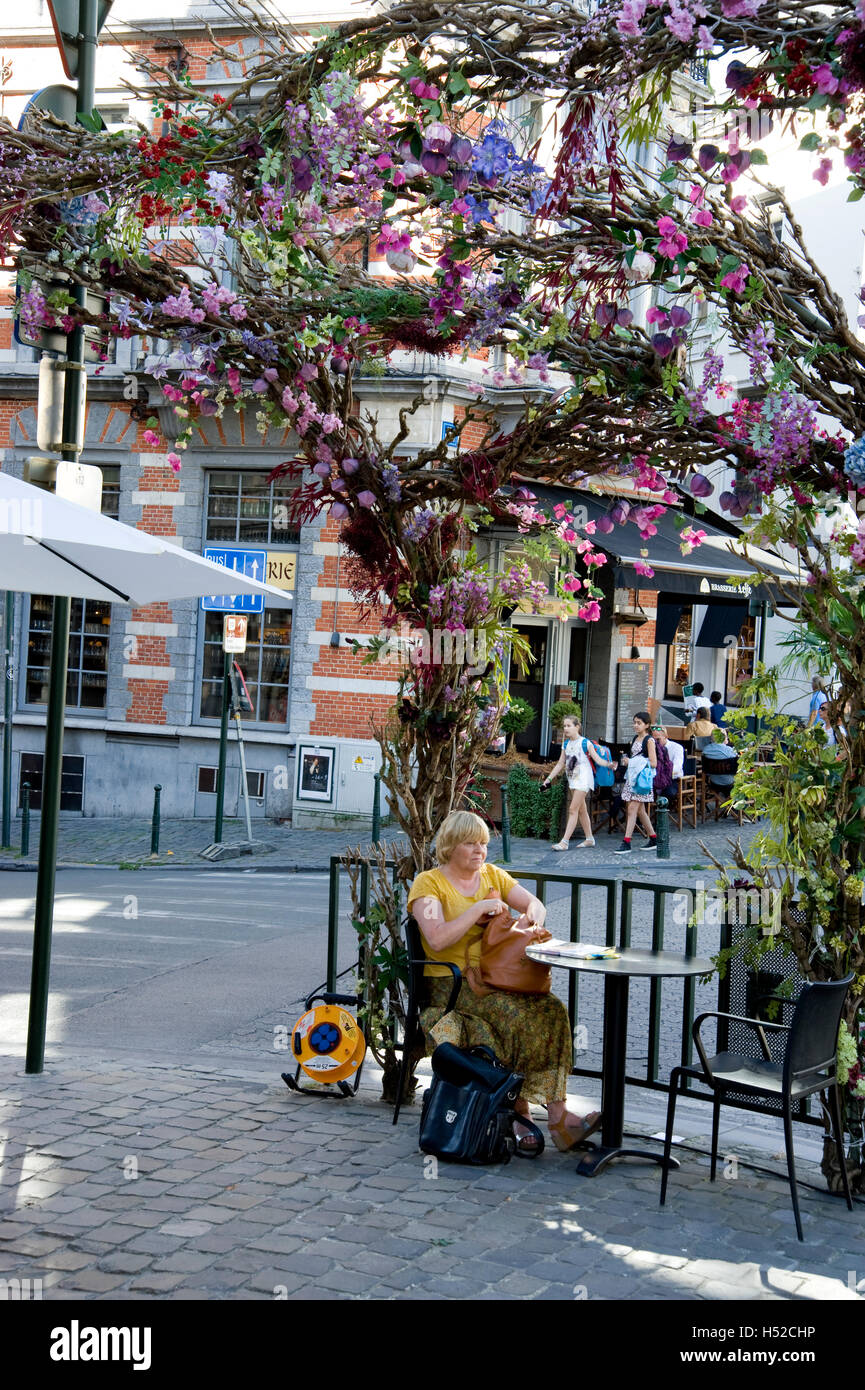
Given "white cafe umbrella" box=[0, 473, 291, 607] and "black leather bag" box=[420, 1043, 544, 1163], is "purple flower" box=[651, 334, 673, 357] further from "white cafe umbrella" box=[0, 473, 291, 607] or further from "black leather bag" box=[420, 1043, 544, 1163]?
"black leather bag" box=[420, 1043, 544, 1163]

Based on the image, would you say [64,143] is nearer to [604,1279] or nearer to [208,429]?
Result: [604,1279]

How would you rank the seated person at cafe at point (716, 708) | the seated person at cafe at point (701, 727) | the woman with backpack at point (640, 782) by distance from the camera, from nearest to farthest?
the woman with backpack at point (640, 782), the seated person at cafe at point (701, 727), the seated person at cafe at point (716, 708)

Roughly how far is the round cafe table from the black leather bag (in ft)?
1.18

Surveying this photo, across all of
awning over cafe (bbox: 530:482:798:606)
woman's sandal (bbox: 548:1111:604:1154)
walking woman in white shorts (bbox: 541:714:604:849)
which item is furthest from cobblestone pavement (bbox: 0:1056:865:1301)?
awning over cafe (bbox: 530:482:798:606)

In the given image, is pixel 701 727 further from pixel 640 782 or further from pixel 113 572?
pixel 113 572

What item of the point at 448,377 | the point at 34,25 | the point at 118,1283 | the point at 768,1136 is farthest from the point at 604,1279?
the point at 34,25

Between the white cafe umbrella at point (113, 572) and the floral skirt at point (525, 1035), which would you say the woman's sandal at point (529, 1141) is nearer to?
the floral skirt at point (525, 1035)

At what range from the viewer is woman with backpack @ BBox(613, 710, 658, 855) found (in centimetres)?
1521

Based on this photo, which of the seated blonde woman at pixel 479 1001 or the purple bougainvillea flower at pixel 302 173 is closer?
the purple bougainvillea flower at pixel 302 173

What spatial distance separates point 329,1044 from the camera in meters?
6.09

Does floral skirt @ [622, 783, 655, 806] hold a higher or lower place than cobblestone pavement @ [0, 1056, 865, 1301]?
higher

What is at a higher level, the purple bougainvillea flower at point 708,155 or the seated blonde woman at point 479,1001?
the purple bougainvillea flower at point 708,155

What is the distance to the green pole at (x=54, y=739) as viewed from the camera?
621 cm

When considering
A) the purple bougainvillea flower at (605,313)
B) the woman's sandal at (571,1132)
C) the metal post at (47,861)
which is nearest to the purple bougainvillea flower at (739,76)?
the purple bougainvillea flower at (605,313)
